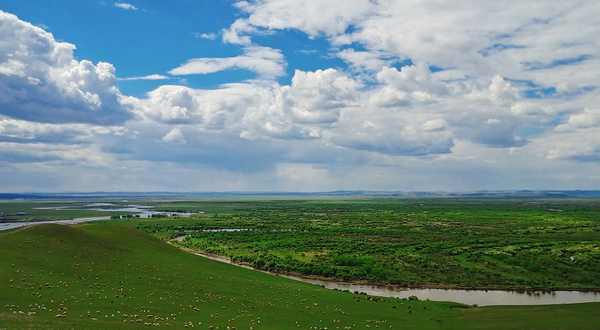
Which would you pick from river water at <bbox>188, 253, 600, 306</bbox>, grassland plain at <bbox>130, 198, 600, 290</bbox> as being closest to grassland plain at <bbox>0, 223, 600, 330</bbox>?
river water at <bbox>188, 253, 600, 306</bbox>

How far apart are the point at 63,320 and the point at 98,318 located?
272 cm

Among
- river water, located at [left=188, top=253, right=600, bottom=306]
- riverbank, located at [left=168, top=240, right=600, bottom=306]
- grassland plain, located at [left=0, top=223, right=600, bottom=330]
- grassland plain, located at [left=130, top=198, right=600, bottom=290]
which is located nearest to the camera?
grassland plain, located at [left=0, top=223, right=600, bottom=330]

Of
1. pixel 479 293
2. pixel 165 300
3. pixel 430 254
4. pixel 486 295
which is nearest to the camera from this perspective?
pixel 165 300

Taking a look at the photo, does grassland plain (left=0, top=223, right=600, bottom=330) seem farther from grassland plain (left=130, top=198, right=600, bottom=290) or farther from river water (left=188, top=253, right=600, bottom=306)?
grassland plain (left=130, top=198, right=600, bottom=290)

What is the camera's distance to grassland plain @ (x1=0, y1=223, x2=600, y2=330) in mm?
34719

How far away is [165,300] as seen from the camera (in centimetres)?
4238

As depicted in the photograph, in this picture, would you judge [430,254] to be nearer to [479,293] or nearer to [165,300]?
[479,293]

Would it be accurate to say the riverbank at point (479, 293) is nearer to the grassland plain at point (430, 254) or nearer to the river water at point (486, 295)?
the river water at point (486, 295)

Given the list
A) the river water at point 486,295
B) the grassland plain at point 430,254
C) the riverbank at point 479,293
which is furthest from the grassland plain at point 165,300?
the grassland plain at point 430,254

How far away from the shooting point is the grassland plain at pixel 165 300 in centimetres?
3472

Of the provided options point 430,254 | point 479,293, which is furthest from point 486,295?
point 430,254

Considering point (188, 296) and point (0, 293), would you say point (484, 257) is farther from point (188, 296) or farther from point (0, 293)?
point (0, 293)

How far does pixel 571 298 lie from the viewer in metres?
64.8

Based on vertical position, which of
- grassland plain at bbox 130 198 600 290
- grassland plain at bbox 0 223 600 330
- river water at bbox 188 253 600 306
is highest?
grassland plain at bbox 0 223 600 330
